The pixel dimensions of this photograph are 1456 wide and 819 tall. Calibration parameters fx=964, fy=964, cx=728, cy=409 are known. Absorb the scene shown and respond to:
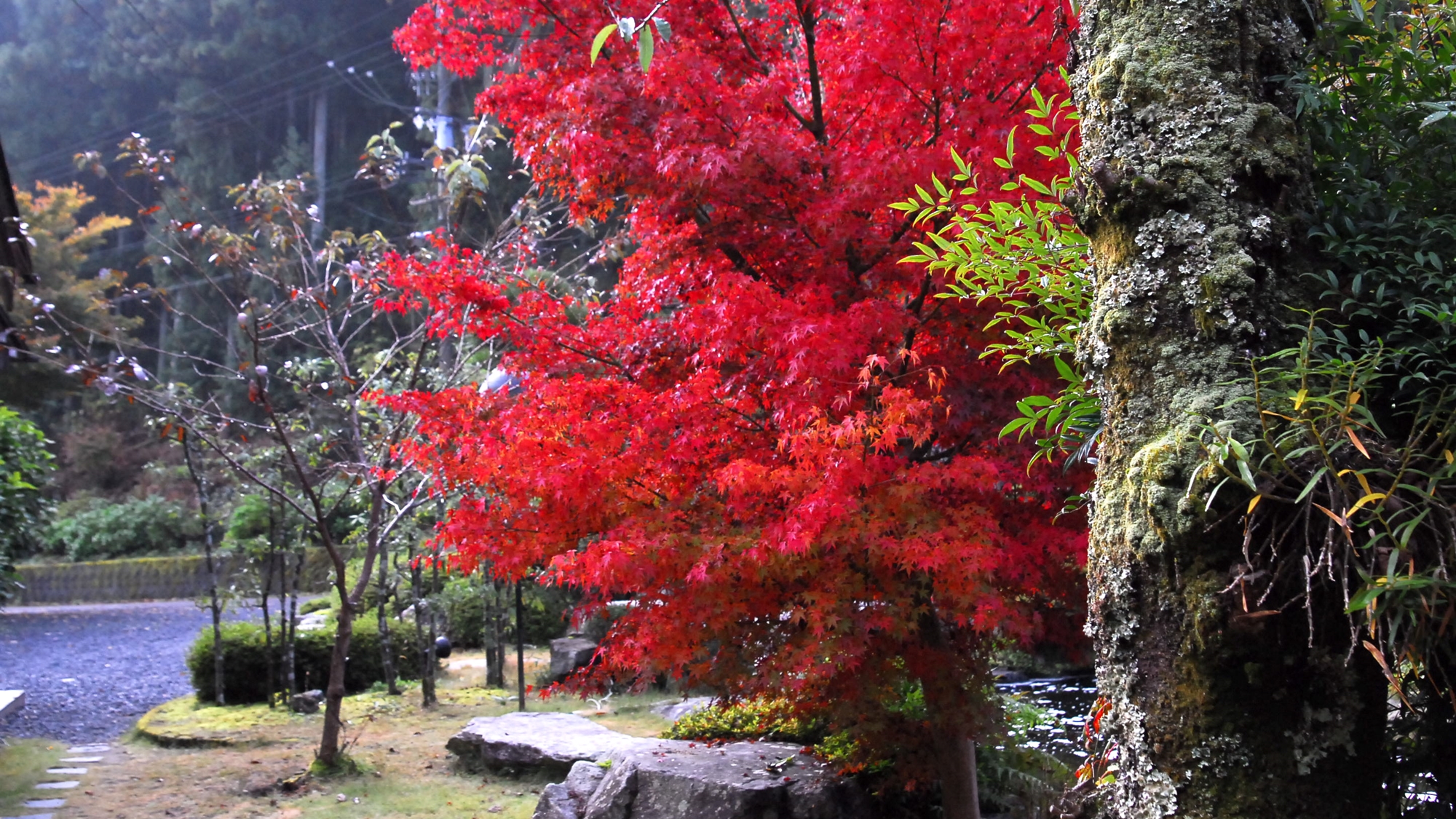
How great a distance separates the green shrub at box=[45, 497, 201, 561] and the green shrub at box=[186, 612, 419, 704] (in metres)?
12.1

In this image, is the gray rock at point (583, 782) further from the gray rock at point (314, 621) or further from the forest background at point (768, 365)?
the gray rock at point (314, 621)

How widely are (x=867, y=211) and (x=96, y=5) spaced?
29527 mm

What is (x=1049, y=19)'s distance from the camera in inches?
161

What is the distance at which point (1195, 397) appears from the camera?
1575 millimetres

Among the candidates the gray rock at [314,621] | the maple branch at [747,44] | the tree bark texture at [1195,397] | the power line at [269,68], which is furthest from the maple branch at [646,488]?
the power line at [269,68]

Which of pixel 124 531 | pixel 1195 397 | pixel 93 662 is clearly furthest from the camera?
pixel 124 531

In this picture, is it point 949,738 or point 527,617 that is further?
point 527,617

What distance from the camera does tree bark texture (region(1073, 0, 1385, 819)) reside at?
4.87ft

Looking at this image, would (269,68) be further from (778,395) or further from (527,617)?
(778,395)

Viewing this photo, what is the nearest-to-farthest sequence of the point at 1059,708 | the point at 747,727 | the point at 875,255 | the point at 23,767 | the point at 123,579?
the point at 875,255 < the point at 747,727 < the point at 23,767 < the point at 1059,708 < the point at 123,579

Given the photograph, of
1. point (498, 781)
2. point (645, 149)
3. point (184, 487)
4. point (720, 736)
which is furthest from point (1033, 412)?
point (184, 487)

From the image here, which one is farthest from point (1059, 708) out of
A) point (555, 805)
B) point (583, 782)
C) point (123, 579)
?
point (123, 579)

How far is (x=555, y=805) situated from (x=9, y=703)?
4044 mm

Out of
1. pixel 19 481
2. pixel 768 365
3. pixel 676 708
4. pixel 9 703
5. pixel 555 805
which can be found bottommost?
pixel 676 708
